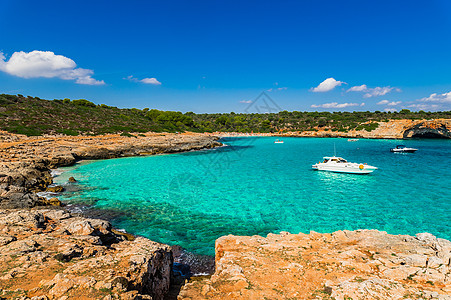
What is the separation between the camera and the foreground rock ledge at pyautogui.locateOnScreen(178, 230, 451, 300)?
18.0 feet

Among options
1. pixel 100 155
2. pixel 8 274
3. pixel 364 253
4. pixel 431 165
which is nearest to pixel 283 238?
pixel 364 253

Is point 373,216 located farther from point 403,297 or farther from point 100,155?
point 100,155

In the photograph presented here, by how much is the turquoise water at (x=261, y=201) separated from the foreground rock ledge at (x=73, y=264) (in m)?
4.14

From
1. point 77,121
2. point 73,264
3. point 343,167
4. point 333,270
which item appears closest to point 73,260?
point 73,264

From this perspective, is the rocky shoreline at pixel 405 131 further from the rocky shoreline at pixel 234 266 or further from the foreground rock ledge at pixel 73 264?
the foreground rock ledge at pixel 73 264

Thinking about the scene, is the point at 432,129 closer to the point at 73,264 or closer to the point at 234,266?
the point at 234,266

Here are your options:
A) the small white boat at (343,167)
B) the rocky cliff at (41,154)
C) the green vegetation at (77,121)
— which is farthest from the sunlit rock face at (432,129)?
the rocky cliff at (41,154)

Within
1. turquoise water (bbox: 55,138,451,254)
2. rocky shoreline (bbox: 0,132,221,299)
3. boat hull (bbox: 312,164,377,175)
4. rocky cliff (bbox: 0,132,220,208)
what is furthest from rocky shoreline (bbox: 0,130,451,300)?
boat hull (bbox: 312,164,377,175)

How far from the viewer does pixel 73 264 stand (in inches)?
239

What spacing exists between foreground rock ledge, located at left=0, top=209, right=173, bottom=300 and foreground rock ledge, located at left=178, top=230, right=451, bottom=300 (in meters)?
1.34

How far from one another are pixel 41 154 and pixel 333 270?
37.8m

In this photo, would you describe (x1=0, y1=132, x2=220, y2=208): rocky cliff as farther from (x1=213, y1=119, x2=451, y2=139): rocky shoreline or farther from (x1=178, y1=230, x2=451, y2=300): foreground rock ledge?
(x1=213, y1=119, x2=451, y2=139): rocky shoreline

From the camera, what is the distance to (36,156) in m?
29.1

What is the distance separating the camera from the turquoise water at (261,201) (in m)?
13.1
